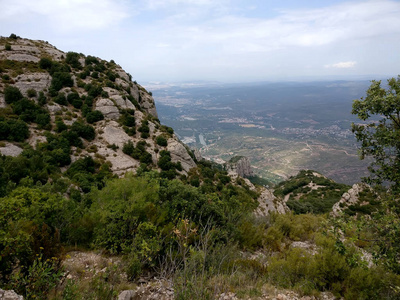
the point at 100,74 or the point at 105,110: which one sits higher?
the point at 100,74

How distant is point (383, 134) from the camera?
5551 millimetres

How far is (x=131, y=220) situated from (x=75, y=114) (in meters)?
22.3

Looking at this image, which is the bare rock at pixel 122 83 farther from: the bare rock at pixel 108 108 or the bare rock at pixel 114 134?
the bare rock at pixel 114 134

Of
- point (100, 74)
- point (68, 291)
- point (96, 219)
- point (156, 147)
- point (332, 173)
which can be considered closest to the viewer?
point (68, 291)

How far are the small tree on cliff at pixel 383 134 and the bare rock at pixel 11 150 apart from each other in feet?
76.4

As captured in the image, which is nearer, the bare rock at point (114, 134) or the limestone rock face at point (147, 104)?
the bare rock at point (114, 134)

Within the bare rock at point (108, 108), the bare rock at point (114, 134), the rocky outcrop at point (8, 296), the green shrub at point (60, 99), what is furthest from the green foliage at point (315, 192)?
the green shrub at point (60, 99)

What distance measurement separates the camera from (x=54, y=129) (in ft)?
71.2

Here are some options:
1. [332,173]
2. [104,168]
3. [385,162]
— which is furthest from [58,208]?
[332,173]

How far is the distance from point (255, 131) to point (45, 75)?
169 m

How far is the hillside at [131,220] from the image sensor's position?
4.95 m

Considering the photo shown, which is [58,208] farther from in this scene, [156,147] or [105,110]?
[105,110]

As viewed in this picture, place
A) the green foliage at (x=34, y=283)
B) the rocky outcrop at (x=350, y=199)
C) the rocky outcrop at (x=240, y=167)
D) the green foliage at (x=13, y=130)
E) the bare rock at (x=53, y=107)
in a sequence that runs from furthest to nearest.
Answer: the rocky outcrop at (x=240, y=167) < the bare rock at (x=53, y=107) < the rocky outcrop at (x=350, y=199) < the green foliage at (x=13, y=130) < the green foliage at (x=34, y=283)

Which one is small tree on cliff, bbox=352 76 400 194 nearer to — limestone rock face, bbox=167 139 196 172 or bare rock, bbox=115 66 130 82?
limestone rock face, bbox=167 139 196 172
